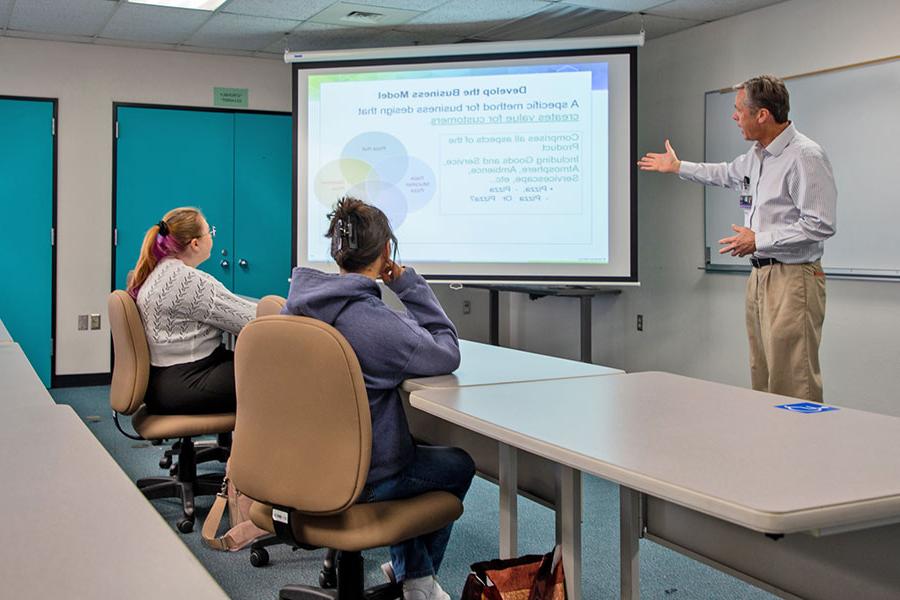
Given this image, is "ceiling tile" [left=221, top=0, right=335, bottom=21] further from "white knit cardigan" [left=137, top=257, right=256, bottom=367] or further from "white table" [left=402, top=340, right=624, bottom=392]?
"white table" [left=402, top=340, right=624, bottom=392]

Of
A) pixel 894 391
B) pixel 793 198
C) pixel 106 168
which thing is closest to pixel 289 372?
pixel 793 198

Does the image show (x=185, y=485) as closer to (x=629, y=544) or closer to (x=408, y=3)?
(x=629, y=544)

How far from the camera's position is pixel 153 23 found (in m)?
5.61

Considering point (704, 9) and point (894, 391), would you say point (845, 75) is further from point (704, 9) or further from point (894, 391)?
point (894, 391)

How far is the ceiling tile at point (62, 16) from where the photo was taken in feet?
16.9

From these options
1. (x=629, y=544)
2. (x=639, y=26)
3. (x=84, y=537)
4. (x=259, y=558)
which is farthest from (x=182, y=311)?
(x=639, y=26)

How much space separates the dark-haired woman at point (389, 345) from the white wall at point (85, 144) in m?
4.69

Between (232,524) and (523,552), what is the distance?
3.33ft

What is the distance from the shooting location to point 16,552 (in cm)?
76

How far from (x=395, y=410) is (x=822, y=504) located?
3.60 ft

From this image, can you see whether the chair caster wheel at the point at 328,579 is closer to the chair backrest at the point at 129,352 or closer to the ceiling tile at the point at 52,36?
the chair backrest at the point at 129,352

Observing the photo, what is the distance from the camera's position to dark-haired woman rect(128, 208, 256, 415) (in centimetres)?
299

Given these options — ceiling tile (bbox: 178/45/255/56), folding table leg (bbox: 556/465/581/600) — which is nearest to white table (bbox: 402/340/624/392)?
folding table leg (bbox: 556/465/581/600)

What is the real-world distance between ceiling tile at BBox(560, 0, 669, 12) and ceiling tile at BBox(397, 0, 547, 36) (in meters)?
0.23
